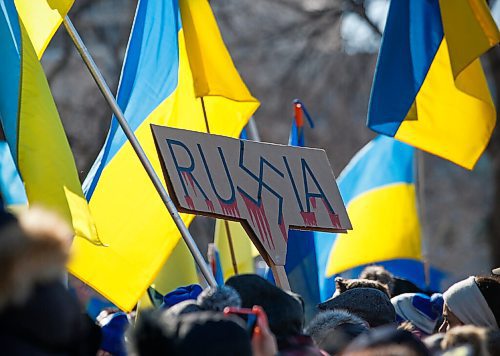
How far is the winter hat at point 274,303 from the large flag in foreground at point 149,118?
7.18 feet

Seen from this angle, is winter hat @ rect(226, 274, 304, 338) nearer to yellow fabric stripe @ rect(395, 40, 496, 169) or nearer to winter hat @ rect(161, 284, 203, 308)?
winter hat @ rect(161, 284, 203, 308)

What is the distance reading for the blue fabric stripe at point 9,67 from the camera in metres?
5.81

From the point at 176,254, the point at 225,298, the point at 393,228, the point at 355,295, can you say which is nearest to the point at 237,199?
the point at 355,295

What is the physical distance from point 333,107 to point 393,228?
21.0 meters

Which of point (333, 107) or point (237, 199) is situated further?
point (333, 107)

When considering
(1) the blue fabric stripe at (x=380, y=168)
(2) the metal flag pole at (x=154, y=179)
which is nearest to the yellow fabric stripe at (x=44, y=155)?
(2) the metal flag pole at (x=154, y=179)

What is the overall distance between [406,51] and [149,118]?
1732mm

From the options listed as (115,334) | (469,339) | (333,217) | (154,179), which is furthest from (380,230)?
(469,339)

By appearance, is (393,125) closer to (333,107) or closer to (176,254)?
(176,254)

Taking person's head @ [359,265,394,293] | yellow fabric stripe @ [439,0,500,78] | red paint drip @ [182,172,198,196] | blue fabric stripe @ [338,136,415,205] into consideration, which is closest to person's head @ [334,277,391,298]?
red paint drip @ [182,172,198,196]

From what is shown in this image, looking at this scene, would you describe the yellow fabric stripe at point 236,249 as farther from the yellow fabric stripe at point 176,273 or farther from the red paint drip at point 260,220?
the red paint drip at point 260,220

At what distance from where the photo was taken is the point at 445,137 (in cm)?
761

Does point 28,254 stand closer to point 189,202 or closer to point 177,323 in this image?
point 177,323

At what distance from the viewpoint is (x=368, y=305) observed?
17.2 ft
